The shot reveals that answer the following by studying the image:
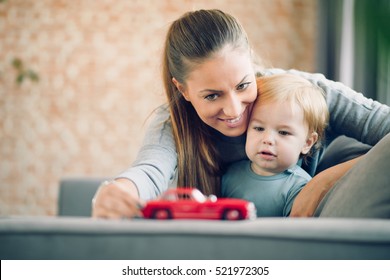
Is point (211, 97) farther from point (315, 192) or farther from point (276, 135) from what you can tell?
point (315, 192)

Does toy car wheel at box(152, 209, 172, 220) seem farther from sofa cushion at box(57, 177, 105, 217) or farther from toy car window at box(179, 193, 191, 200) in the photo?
sofa cushion at box(57, 177, 105, 217)

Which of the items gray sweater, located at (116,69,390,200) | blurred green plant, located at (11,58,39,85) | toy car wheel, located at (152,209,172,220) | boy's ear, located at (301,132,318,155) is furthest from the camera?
blurred green plant, located at (11,58,39,85)

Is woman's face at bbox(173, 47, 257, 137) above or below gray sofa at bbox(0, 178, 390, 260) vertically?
above

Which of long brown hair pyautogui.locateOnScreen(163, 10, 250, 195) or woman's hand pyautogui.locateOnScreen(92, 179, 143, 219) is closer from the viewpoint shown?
woman's hand pyautogui.locateOnScreen(92, 179, 143, 219)

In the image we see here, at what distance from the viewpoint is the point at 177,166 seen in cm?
170

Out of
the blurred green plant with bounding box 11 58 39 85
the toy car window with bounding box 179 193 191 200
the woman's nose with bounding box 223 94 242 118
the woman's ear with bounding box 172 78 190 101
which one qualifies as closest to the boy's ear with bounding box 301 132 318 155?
the woman's nose with bounding box 223 94 242 118

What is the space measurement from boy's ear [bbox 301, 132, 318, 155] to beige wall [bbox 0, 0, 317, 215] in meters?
2.37

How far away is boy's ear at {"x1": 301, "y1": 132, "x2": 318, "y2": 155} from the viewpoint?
1680 millimetres

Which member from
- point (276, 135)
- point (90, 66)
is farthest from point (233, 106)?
point (90, 66)

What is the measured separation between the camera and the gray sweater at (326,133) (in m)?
1.55

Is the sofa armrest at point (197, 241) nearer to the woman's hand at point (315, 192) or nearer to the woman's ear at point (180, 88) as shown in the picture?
the woman's hand at point (315, 192)

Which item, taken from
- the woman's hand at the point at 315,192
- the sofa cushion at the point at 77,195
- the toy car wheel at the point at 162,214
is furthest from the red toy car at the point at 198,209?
the sofa cushion at the point at 77,195
